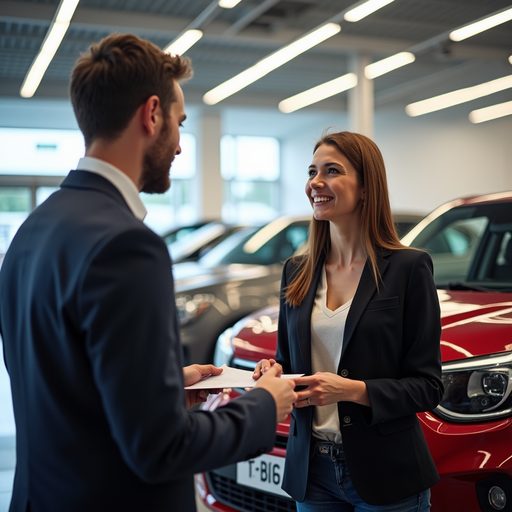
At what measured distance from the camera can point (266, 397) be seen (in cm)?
121

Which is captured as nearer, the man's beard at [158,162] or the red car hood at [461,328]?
the man's beard at [158,162]

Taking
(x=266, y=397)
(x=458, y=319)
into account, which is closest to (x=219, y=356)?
(x=458, y=319)

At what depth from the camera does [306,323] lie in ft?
6.22

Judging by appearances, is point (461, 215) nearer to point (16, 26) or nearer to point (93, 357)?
point (93, 357)

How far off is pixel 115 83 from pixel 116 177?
169mm

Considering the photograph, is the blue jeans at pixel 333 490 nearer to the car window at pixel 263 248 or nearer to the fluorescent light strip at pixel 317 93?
the car window at pixel 263 248

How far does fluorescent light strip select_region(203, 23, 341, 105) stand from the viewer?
880cm

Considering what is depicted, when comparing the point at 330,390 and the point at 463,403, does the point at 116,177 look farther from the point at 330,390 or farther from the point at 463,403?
the point at 463,403

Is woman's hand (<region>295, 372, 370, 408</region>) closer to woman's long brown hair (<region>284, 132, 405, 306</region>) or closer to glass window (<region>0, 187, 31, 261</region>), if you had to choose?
woman's long brown hair (<region>284, 132, 405, 306</region>)

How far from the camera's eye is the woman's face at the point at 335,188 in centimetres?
197

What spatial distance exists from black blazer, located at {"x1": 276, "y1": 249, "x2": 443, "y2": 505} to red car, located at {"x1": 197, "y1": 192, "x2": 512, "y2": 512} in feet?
1.11

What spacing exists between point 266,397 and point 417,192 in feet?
45.7

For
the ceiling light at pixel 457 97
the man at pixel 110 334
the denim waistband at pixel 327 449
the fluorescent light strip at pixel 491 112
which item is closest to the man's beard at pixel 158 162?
the man at pixel 110 334

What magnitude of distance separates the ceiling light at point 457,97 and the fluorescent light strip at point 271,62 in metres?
3.58
